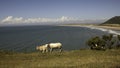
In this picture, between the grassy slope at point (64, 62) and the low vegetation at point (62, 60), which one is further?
the low vegetation at point (62, 60)

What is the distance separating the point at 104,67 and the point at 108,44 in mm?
36999

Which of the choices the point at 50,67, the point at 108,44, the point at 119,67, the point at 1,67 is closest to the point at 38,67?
the point at 50,67

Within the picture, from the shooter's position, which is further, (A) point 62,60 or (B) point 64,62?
(A) point 62,60

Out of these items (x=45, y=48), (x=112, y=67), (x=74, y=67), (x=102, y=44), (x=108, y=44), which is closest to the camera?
(x=112, y=67)

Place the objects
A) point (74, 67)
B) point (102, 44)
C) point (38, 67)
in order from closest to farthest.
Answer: point (74, 67)
point (38, 67)
point (102, 44)

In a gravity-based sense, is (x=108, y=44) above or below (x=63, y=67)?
below

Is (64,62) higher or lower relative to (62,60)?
higher

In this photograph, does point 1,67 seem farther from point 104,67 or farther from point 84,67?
point 104,67

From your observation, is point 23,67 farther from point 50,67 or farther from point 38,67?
point 50,67

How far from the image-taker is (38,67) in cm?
1730

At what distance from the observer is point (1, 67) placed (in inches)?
712

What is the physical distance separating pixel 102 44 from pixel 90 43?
118 inches

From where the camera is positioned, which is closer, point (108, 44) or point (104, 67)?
point (104, 67)

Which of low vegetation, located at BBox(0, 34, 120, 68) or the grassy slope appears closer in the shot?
the grassy slope
